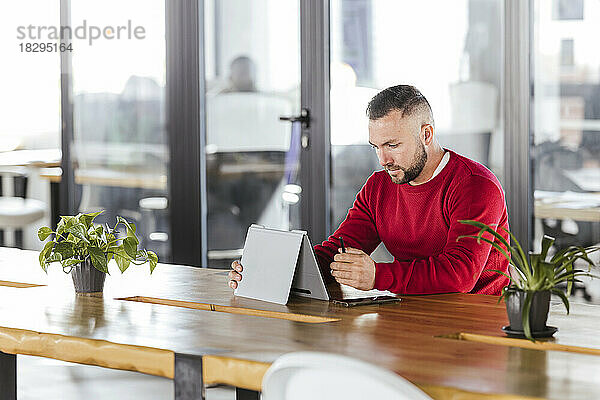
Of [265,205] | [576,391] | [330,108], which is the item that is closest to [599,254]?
[330,108]

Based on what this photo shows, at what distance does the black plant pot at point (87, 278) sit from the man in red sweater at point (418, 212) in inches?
14.2

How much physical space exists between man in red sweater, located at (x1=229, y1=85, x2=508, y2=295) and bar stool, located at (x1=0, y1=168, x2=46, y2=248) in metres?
3.33

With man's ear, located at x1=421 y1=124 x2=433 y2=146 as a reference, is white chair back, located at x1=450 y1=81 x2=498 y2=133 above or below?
above

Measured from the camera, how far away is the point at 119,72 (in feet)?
17.6

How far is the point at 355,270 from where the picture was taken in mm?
2439

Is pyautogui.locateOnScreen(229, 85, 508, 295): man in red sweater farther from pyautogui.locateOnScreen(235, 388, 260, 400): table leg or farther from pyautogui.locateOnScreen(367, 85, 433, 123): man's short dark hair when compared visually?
pyautogui.locateOnScreen(235, 388, 260, 400): table leg

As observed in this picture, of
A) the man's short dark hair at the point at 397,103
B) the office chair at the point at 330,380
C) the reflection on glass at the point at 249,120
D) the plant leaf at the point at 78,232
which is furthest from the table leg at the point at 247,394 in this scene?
the reflection on glass at the point at 249,120

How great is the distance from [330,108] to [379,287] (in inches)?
87.6

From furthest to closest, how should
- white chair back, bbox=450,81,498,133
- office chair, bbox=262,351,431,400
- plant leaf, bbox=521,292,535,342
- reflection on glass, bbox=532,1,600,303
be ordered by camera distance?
white chair back, bbox=450,81,498,133, reflection on glass, bbox=532,1,600,303, plant leaf, bbox=521,292,535,342, office chair, bbox=262,351,431,400

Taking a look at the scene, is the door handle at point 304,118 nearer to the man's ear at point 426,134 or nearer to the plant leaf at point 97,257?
the man's ear at point 426,134

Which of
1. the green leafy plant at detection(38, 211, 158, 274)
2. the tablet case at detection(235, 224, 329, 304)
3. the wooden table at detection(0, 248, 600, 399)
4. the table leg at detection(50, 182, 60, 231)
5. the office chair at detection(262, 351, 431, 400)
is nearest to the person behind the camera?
the office chair at detection(262, 351, 431, 400)

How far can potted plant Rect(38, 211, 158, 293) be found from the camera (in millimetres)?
2525

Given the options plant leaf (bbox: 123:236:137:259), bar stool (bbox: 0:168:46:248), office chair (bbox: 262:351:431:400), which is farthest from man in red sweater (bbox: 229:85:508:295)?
bar stool (bbox: 0:168:46:248)

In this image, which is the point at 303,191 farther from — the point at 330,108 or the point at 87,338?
the point at 87,338
